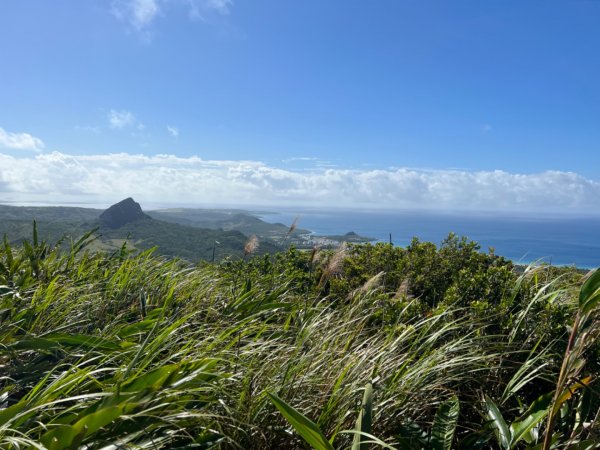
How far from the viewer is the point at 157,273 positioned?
4.86 meters

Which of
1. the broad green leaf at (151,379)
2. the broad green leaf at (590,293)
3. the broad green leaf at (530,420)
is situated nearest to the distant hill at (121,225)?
the broad green leaf at (151,379)

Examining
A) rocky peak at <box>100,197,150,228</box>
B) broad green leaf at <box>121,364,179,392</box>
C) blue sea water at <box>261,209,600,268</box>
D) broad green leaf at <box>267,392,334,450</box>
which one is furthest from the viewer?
rocky peak at <box>100,197,150,228</box>

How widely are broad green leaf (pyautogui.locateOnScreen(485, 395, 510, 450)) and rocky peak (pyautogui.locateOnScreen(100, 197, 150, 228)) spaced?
136320 mm

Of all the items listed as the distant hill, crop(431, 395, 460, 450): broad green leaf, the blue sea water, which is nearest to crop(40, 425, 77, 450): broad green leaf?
crop(431, 395, 460, 450): broad green leaf

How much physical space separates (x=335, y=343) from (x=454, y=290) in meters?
Result: 1.49

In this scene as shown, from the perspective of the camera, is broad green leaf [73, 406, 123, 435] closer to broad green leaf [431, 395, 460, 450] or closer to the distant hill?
broad green leaf [431, 395, 460, 450]

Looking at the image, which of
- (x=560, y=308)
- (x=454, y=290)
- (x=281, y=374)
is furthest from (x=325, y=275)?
(x=560, y=308)

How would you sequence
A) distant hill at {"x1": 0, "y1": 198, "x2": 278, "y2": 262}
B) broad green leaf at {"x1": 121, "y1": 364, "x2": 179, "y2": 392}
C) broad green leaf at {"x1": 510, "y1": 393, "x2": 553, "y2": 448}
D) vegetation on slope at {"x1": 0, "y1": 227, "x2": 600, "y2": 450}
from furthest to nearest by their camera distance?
distant hill at {"x1": 0, "y1": 198, "x2": 278, "y2": 262} → broad green leaf at {"x1": 510, "y1": 393, "x2": 553, "y2": 448} → broad green leaf at {"x1": 121, "y1": 364, "x2": 179, "y2": 392} → vegetation on slope at {"x1": 0, "y1": 227, "x2": 600, "y2": 450}

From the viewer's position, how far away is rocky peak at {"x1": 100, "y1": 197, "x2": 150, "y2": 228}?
5123 inches

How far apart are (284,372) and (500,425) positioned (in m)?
1.24

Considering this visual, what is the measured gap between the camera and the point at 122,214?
5236 inches

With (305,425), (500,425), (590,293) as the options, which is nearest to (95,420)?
(305,425)

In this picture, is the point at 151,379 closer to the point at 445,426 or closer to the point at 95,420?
the point at 95,420

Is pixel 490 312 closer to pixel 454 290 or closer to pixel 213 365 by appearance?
pixel 454 290
